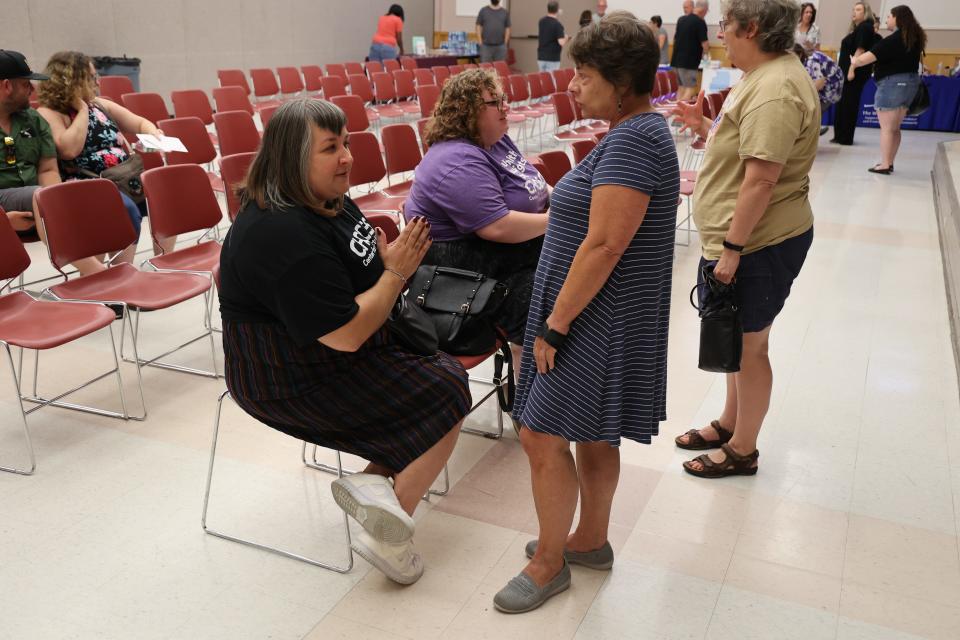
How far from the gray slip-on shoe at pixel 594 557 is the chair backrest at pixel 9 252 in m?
2.30

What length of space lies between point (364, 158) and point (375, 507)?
3.27 metres

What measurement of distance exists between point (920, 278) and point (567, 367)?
4.17 m

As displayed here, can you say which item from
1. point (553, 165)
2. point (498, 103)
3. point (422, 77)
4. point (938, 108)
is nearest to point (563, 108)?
point (422, 77)

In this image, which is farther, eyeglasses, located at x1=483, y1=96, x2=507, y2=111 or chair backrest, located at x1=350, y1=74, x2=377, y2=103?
chair backrest, located at x1=350, y1=74, x2=377, y2=103

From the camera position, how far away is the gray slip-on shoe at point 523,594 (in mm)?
2193

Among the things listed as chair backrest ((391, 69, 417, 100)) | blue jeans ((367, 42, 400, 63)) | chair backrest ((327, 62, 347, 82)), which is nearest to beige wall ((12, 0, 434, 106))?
blue jeans ((367, 42, 400, 63))

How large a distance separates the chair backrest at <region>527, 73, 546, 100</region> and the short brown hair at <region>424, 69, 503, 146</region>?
24.9ft

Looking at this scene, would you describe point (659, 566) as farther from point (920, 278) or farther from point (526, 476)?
point (920, 278)

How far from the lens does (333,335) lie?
205cm

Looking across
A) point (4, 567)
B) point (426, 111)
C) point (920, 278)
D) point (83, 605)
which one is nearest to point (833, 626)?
point (83, 605)

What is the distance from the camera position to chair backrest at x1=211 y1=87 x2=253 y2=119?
7.40 metres

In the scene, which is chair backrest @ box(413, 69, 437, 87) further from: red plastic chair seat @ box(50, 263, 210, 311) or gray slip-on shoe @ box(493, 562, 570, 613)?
gray slip-on shoe @ box(493, 562, 570, 613)

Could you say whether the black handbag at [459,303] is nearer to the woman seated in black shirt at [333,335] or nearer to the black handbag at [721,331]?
the woman seated in black shirt at [333,335]

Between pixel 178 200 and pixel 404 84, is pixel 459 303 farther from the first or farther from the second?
pixel 404 84
